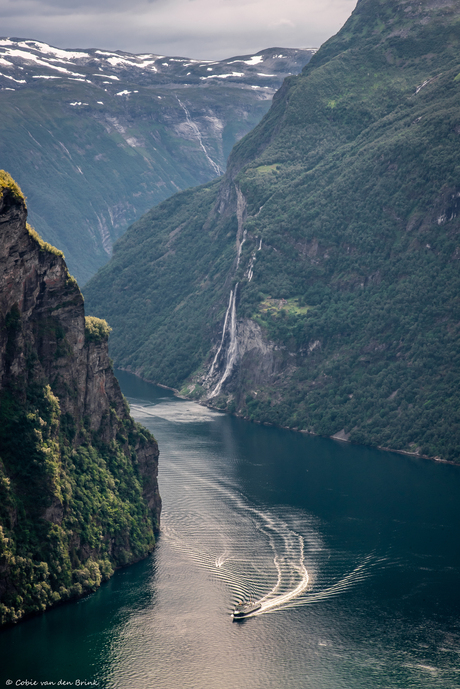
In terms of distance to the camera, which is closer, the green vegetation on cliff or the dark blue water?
the dark blue water

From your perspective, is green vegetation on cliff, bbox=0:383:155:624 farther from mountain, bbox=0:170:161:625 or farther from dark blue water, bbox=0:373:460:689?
dark blue water, bbox=0:373:460:689

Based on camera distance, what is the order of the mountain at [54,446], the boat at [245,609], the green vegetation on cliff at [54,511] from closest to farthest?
the green vegetation on cliff at [54,511] < the mountain at [54,446] < the boat at [245,609]

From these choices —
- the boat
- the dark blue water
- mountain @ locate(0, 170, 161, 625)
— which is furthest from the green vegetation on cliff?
the boat

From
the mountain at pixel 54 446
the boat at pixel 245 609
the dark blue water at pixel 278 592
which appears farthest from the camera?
the boat at pixel 245 609

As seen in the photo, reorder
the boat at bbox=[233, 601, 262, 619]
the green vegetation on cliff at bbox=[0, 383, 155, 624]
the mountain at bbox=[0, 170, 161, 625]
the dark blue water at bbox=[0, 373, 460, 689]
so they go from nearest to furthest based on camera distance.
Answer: the dark blue water at bbox=[0, 373, 460, 689] < the green vegetation on cliff at bbox=[0, 383, 155, 624] < the mountain at bbox=[0, 170, 161, 625] < the boat at bbox=[233, 601, 262, 619]

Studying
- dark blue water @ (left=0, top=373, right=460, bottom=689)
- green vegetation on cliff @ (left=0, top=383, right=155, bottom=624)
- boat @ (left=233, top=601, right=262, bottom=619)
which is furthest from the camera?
boat @ (left=233, top=601, right=262, bottom=619)

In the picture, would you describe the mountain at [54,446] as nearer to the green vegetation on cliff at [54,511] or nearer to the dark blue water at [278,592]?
the green vegetation on cliff at [54,511]

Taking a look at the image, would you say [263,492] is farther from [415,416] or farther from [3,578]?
[3,578]

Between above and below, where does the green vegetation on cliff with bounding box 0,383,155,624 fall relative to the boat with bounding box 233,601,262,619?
above

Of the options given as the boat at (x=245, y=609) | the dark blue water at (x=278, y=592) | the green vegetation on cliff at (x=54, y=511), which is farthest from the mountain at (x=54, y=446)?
the boat at (x=245, y=609)
